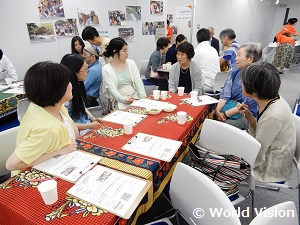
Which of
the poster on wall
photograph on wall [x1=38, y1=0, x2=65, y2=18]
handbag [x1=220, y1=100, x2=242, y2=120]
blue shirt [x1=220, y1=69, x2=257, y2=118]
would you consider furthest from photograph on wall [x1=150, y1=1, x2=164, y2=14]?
handbag [x1=220, y1=100, x2=242, y2=120]

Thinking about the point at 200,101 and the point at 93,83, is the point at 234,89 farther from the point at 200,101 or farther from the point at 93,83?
Answer: the point at 93,83

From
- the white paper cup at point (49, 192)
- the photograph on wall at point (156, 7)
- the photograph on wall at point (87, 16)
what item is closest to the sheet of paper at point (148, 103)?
the white paper cup at point (49, 192)

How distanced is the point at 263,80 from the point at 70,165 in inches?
52.0

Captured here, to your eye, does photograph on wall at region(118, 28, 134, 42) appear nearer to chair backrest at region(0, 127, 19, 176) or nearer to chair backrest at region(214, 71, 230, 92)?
chair backrest at region(214, 71, 230, 92)

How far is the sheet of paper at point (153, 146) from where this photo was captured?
45.9 inches

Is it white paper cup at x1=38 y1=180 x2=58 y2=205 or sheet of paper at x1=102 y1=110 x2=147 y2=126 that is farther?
sheet of paper at x1=102 y1=110 x2=147 y2=126

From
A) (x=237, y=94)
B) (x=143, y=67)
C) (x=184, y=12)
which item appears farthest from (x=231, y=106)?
(x=184, y=12)

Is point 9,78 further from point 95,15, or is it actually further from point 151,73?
point 151,73

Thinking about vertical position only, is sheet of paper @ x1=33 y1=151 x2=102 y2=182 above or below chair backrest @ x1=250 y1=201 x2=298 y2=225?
below

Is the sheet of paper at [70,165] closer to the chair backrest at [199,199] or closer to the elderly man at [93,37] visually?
the chair backrest at [199,199]

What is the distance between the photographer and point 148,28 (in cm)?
492

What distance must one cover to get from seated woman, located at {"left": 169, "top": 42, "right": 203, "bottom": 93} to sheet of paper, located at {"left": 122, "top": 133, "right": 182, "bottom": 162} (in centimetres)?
144

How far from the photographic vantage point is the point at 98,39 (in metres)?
3.44

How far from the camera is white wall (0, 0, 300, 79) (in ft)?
9.89
